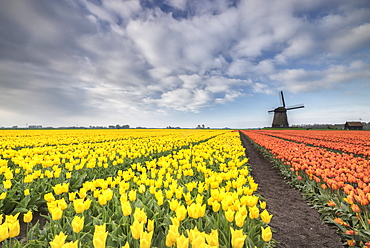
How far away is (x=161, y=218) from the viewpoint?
2.30 metres

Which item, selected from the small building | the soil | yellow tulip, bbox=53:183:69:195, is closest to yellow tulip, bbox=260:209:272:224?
the soil

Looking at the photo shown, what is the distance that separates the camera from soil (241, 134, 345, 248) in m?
3.51

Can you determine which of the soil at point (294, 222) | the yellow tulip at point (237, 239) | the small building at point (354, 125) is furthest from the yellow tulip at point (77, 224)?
the small building at point (354, 125)

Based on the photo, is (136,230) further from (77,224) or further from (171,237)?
(77,224)

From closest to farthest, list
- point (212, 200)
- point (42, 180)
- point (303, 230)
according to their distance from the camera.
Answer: point (212, 200) → point (303, 230) → point (42, 180)

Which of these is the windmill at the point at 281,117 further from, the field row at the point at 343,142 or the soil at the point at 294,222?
the soil at the point at 294,222

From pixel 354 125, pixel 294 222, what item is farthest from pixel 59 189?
pixel 354 125

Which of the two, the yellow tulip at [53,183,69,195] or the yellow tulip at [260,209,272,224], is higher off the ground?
the yellow tulip at [53,183,69,195]

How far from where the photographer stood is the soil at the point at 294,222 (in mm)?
3514

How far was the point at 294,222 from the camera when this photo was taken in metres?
4.30

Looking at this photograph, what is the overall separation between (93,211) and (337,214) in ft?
16.1

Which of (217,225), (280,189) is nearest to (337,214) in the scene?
(280,189)

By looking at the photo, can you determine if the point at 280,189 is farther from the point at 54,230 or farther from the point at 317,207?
the point at 54,230

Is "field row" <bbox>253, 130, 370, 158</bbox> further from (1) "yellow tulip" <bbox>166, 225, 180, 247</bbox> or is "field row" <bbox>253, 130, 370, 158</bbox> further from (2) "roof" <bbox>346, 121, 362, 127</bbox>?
(2) "roof" <bbox>346, 121, 362, 127</bbox>
